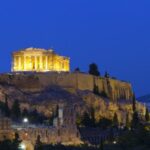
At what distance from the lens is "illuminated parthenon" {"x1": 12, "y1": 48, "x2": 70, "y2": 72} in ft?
279

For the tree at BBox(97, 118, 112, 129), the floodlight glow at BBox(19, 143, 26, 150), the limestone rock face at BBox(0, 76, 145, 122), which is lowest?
the floodlight glow at BBox(19, 143, 26, 150)

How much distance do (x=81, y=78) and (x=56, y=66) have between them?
618 cm

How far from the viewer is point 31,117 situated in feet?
210

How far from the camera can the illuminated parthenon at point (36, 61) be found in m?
85.1

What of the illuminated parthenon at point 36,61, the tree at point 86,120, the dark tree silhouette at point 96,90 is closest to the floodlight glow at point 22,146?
the tree at point 86,120

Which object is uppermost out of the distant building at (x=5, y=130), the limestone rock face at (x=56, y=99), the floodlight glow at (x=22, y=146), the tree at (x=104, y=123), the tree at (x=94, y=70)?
the tree at (x=94, y=70)

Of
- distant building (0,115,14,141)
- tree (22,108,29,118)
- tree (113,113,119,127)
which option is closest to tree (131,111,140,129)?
tree (113,113,119,127)

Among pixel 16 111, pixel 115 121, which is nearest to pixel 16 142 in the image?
pixel 16 111

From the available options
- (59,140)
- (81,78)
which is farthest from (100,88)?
(59,140)

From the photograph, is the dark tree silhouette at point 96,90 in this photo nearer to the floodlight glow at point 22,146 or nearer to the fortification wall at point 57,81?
the fortification wall at point 57,81

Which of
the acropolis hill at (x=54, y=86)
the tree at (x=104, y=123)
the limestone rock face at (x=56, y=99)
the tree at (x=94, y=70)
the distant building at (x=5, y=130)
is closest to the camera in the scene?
the distant building at (x=5, y=130)

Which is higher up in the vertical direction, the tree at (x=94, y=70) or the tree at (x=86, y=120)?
the tree at (x=94, y=70)

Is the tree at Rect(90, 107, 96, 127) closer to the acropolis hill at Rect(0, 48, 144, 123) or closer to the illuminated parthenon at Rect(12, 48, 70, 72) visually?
the acropolis hill at Rect(0, 48, 144, 123)

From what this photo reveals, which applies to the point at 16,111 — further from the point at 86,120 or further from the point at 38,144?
the point at 38,144
